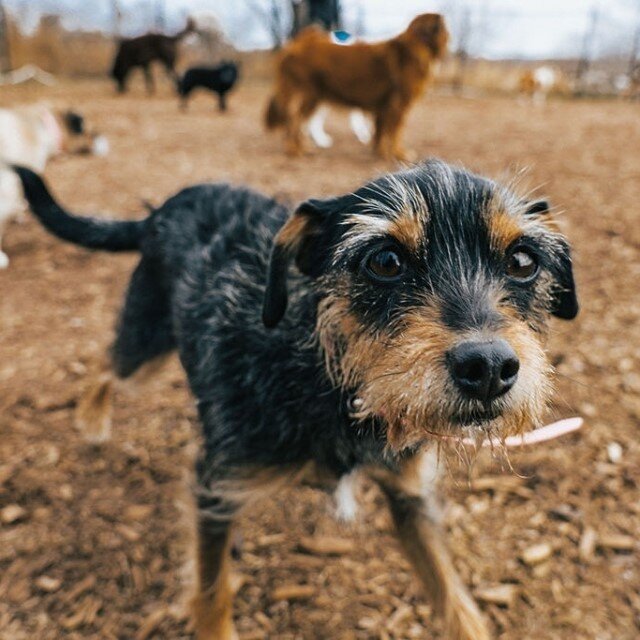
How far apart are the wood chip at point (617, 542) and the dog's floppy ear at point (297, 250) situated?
79.6 inches

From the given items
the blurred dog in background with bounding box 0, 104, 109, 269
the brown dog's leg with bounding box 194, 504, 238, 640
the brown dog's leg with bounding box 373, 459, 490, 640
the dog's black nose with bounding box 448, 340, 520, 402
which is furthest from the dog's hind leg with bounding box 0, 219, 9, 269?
the dog's black nose with bounding box 448, 340, 520, 402

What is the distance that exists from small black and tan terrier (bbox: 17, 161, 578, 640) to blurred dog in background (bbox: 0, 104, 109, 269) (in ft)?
13.6

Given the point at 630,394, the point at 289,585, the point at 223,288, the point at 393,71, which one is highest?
the point at 393,71

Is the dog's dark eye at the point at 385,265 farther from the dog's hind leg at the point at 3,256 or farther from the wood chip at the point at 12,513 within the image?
the dog's hind leg at the point at 3,256

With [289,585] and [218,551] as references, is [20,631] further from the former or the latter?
[289,585]

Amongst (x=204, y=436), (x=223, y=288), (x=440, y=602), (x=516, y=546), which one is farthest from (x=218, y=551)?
(x=516, y=546)

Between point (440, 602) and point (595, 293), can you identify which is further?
point (595, 293)

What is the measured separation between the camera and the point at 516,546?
289 cm

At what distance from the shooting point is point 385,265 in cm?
192

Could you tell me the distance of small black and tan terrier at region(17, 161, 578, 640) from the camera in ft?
5.49

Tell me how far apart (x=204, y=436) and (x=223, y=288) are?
2.16ft

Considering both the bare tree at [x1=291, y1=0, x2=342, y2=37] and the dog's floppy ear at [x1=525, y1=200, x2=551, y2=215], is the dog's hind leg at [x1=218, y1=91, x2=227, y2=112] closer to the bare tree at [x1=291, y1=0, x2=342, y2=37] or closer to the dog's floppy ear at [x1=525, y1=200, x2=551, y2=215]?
the bare tree at [x1=291, y1=0, x2=342, y2=37]

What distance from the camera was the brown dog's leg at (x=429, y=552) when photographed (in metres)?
2.29

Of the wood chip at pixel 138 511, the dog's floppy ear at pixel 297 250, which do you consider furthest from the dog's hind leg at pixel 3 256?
the dog's floppy ear at pixel 297 250
